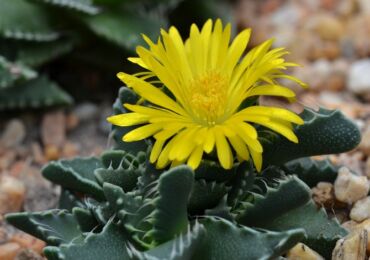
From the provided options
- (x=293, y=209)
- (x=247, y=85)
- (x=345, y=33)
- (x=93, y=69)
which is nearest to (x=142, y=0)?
(x=93, y=69)

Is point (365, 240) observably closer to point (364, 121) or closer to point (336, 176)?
point (336, 176)

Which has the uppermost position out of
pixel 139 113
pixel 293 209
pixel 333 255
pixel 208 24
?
pixel 208 24

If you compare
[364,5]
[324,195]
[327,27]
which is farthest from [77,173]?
[364,5]

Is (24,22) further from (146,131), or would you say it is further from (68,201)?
(146,131)

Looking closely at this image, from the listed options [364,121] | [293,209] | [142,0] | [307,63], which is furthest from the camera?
[307,63]

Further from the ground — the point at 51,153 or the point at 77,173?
the point at 77,173

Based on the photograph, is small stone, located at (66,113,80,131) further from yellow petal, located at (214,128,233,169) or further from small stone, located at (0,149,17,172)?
yellow petal, located at (214,128,233,169)
